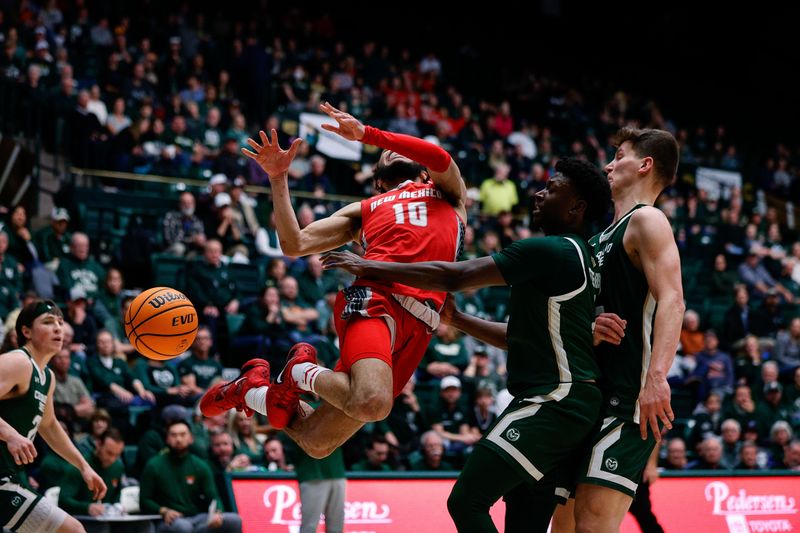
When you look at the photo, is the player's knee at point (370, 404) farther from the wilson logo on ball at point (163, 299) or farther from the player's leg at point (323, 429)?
the wilson logo on ball at point (163, 299)

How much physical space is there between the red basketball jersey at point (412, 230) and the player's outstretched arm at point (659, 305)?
1.32 m

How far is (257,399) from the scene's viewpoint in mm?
5770

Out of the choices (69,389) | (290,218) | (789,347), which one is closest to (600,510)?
(290,218)

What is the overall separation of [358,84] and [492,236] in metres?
5.54

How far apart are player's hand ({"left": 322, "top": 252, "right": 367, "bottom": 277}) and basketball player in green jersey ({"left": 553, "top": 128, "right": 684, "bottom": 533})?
3.95 ft

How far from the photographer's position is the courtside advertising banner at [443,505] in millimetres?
8688

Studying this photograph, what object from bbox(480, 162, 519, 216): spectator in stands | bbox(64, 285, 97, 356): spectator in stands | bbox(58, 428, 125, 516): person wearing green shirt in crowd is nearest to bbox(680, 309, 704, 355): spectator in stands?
bbox(480, 162, 519, 216): spectator in stands

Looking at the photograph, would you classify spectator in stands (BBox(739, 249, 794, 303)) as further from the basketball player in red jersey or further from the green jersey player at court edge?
the green jersey player at court edge

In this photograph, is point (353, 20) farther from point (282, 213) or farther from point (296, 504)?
point (282, 213)

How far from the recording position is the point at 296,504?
878cm

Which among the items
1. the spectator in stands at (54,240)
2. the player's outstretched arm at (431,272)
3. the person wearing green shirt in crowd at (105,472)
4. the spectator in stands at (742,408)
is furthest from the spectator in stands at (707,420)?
the player's outstretched arm at (431,272)

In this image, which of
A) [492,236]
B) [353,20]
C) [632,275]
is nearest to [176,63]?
[492,236]

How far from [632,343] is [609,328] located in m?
0.15

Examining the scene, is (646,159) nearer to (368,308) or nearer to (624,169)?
(624,169)
